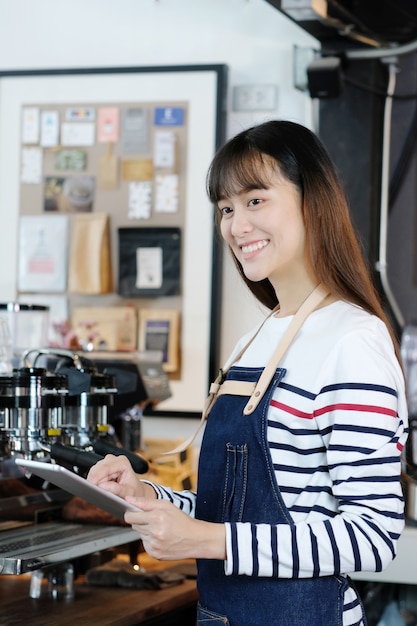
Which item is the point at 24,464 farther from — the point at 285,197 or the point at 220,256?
the point at 220,256

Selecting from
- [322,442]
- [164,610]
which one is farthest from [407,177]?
[322,442]

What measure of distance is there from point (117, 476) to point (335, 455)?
0.35 meters

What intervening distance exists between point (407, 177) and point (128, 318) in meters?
1.01

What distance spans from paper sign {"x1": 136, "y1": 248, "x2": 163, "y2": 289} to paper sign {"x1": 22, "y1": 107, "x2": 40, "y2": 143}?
21.5 inches

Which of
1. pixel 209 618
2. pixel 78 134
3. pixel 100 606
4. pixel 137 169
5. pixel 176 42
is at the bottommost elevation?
pixel 100 606

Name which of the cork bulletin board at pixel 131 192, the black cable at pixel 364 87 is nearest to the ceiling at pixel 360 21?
the black cable at pixel 364 87

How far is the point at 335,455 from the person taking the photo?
1289 millimetres

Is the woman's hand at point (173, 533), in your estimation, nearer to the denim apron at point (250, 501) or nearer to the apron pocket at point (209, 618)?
the denim apron at point (250, 501)

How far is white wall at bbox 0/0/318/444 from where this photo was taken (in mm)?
3211

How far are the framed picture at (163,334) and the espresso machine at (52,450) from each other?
2.42 feet

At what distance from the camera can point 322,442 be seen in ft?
4.41

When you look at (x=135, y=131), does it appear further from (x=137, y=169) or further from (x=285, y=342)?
(x=285, y=342)

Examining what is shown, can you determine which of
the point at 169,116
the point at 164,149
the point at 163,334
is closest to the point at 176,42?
the point at 169,116

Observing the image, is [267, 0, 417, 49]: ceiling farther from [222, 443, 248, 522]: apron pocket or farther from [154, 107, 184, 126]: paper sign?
[222, 443, 248, 522]: apron pocket
